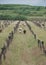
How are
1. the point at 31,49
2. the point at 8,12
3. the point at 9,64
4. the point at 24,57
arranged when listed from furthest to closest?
the point at 8,12 < the point at 31,49 < the point at 24,57 < the point at 9,64

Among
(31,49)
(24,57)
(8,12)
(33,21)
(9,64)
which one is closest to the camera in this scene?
(9,64)

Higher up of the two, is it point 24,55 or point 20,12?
point 24,55

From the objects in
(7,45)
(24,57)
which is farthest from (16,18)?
(24,57)

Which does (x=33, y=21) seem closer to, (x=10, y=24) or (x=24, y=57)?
(x=10, y=24)

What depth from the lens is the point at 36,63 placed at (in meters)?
8.41

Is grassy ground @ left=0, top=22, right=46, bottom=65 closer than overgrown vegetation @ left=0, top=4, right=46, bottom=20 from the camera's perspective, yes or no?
Yes

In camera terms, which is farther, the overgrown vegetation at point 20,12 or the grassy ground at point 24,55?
the overgrown vegetation at point 20,12

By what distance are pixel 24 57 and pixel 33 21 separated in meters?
7.99

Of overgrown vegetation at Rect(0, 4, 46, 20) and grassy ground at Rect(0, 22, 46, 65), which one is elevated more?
grassy ground at Rect(0, 22, 46, 65)

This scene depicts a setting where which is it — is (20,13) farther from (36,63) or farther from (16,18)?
(36,63)

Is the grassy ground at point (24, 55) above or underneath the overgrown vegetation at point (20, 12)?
above

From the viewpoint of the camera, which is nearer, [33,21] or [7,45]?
[7,45]

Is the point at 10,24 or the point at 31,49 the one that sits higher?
the point at 31,49

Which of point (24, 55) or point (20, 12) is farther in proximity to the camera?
point (20, 12)
